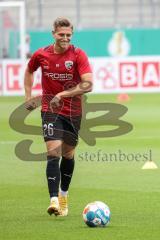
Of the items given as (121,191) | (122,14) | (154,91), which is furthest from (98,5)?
(121,191)

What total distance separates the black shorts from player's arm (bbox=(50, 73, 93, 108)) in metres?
0.26

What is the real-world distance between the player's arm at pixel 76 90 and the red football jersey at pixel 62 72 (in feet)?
0.28

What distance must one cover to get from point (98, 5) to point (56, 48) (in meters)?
35.0

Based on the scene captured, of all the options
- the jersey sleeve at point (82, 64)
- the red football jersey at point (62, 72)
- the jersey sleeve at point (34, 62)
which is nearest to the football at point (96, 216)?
the red football jersey at point (62, 72)

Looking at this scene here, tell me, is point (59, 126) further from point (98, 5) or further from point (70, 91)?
point (98, 5)

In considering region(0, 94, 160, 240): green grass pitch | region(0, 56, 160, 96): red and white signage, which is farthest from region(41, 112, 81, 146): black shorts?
region(0, 56, 160, 96): red and white signage

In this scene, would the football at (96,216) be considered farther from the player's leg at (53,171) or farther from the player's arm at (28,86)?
the player's arm at (28,86)

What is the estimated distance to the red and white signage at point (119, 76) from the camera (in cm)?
3422

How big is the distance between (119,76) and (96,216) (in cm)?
2565

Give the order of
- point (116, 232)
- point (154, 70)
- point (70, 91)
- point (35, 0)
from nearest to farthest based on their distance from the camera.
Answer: point (116, 232), point (70, 91), point (154, 70), point (35, 0)

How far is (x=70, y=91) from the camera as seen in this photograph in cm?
1045

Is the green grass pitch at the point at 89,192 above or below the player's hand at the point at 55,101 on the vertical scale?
below

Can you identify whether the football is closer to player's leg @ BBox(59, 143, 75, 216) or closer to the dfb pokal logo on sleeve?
player's leg @ BBox(59, 143, 75, 216)

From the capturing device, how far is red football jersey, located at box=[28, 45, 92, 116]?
10.5 m
